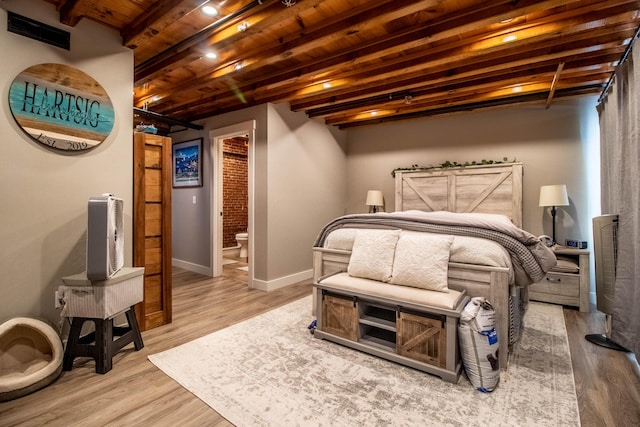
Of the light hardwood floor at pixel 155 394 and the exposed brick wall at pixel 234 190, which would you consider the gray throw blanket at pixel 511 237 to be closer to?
the light hardwood floor at pixel 155 394

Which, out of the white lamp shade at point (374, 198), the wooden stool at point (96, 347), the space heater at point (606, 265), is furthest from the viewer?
the white lamp shade at point (374, 198)

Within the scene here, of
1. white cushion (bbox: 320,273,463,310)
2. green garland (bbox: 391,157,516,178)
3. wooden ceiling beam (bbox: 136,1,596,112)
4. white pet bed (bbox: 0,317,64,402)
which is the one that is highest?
wooden ceiling beam (bbox: 136,1,596,112)

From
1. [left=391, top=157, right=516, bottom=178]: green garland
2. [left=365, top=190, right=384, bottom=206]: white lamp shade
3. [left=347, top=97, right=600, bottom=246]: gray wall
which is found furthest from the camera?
[left=365, top=190, right=384, bottom=206]: white lamp shade

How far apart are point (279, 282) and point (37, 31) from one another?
3.42m

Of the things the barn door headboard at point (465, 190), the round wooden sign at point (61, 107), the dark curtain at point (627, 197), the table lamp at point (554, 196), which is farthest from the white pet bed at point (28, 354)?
the table lamp at point (554, 196)

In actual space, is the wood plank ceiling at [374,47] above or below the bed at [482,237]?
above

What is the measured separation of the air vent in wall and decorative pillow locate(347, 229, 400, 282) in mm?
2854

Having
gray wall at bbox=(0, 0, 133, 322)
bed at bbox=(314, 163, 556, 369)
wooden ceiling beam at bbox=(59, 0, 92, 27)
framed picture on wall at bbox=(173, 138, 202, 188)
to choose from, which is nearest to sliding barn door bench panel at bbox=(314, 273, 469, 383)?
bed at bbox=(314, 163, 556, 369)

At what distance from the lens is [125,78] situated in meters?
2.70

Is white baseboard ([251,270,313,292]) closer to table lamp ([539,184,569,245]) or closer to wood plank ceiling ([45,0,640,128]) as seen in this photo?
wood plank ceiling ([45,0,640,128])

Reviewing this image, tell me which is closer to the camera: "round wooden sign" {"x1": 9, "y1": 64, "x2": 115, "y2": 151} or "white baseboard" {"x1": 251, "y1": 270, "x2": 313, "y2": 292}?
"round wooden sign" {"x1": 9, "y1": 64, "x2": 115, "y2": 151}

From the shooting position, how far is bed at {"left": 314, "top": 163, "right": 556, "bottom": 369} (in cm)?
214

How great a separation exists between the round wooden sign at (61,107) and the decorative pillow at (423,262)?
2679 millimetres

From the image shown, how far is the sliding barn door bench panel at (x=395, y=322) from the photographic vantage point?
198 cm
